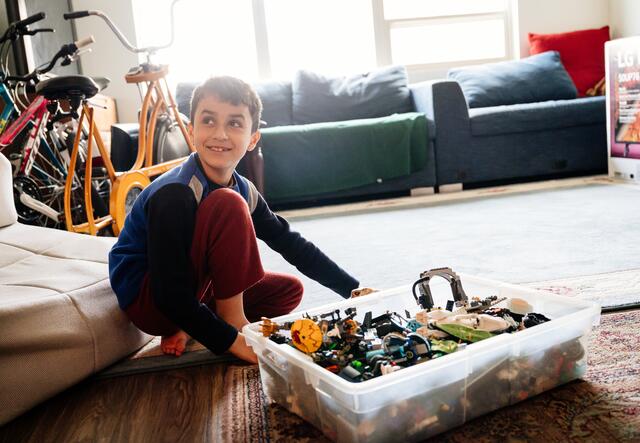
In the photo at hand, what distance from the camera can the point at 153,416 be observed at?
101cm

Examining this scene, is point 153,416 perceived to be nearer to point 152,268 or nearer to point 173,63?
point 152,268

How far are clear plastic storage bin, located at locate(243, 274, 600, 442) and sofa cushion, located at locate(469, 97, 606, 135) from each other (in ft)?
9.38

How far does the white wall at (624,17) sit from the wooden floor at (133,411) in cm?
452

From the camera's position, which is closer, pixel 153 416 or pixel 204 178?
pixel 153 416

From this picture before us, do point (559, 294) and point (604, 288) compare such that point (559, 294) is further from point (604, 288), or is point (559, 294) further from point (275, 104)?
point (275, 104)

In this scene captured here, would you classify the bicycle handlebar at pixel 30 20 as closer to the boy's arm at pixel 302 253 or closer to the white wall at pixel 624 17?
the boy's arm at pixel 302 253

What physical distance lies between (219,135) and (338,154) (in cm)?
250

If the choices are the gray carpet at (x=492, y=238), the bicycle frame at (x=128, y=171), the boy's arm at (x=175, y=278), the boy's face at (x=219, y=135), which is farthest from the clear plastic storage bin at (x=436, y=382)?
the bicycle frame at (x=128, y=171)

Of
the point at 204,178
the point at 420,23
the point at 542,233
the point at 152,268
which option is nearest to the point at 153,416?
the point at 152,268

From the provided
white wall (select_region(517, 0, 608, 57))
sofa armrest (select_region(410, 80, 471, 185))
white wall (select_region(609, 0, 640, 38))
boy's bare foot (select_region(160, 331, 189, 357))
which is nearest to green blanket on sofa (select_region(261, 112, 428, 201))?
sofa armrest (select_region(410, 80, 471, 185))

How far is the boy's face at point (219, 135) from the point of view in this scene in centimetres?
125

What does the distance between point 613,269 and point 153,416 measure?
126 cm

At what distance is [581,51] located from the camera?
4535mm

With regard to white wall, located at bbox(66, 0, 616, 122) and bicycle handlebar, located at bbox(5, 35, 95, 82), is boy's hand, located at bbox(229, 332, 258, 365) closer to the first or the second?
bicycle handlebar, located at bbox(5, 35, 95, 82)
